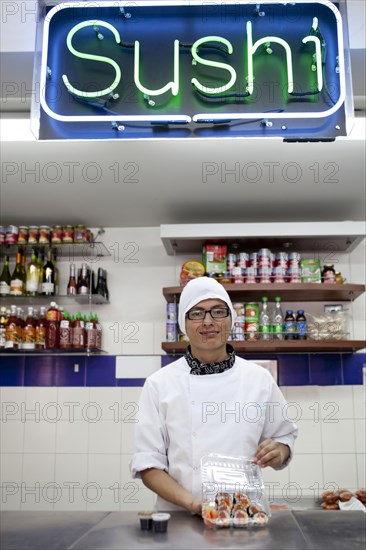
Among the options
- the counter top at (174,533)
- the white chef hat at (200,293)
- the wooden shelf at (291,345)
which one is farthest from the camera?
the wooden shelf at (291,345)

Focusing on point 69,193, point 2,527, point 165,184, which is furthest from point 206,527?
point 69,193

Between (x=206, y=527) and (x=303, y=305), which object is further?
(x=303, y=305)

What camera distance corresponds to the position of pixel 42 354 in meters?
4.15

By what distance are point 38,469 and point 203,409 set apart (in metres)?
2.40

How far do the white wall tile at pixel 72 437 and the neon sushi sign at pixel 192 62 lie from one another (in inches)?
106

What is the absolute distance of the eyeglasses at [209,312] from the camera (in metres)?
2.15

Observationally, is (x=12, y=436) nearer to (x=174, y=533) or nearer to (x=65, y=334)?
(x=65, y=334)

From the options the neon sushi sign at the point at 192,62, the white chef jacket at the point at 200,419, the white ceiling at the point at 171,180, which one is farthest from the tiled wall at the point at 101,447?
the neon sushi sign at the point at 192,62

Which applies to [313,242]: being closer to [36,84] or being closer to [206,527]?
[36,84]

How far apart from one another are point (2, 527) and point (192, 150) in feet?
7.18

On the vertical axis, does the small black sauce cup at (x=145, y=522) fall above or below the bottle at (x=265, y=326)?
below

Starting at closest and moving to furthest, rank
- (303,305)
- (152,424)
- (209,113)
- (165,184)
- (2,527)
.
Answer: (2,527) → (209,113) → (152,424) → (165,184) → (303,305)

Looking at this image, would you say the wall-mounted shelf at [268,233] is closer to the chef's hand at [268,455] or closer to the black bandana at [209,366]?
the black bandana at [209,366]

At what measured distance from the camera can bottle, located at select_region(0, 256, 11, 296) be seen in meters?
4.05
